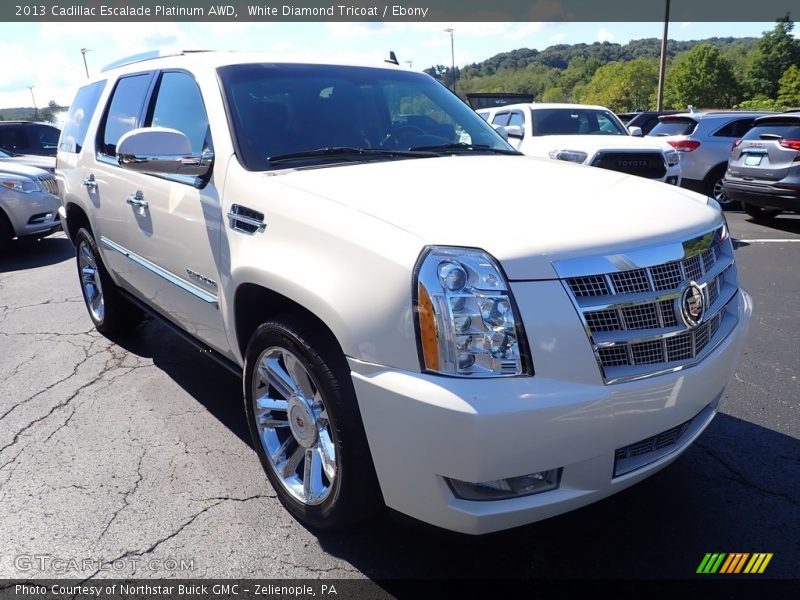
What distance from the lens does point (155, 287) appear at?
3.63m

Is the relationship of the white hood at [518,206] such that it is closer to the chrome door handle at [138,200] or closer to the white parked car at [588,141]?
the chrome door handle at [138,200]

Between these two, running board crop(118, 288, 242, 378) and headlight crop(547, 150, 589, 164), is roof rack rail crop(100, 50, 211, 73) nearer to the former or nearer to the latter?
running board crop(118, 288, 242, 378)

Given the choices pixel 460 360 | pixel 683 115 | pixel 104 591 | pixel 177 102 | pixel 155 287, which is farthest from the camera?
pixel 683 115

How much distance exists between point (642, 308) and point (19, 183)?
8.96 meters

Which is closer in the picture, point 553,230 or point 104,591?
point 553,230

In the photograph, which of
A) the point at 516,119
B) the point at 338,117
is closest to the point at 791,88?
the point at 516,119

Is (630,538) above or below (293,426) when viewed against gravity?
below

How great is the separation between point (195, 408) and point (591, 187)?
257 centimetres

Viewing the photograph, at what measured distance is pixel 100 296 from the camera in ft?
16.4

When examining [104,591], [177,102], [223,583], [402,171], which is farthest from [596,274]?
[177,102]

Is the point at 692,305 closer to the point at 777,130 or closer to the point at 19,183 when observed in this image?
the point at 777,130

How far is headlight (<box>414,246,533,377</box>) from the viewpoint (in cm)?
186

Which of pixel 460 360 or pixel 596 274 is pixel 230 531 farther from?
pixel 596 274

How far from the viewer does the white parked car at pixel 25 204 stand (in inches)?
330
